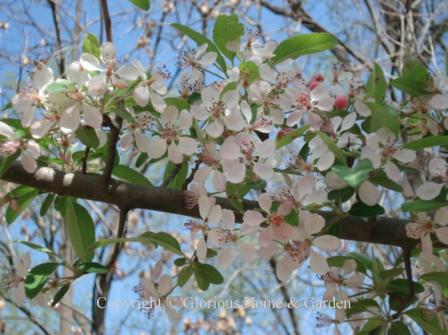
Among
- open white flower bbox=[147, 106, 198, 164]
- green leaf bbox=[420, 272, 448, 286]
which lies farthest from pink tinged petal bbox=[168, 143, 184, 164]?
green leaf bbox=[420, 272, 448, 286]

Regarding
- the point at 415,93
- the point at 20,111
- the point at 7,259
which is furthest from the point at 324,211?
the point at 7,259

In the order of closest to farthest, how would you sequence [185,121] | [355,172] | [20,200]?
[355,172] < [185,121] < [20,200]

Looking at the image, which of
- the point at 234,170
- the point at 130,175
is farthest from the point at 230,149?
the point at 130,175

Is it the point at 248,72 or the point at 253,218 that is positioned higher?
the point at 248,72

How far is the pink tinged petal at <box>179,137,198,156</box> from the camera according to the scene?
0.70 meters

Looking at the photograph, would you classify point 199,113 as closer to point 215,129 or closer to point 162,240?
point 215,129

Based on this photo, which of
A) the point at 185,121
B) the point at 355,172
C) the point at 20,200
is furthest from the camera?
the point at 20,200

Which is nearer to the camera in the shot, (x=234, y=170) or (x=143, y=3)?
(x=234, y=170)

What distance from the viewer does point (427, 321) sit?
2.53ft

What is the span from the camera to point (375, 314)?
770mm

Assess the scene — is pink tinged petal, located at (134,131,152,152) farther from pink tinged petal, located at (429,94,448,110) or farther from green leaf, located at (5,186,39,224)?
pink tinged petal, located at (429,94,448,110)

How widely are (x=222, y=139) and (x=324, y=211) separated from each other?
14 cm

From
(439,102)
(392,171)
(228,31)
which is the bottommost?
(392,171)

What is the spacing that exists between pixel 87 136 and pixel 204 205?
15 cm
